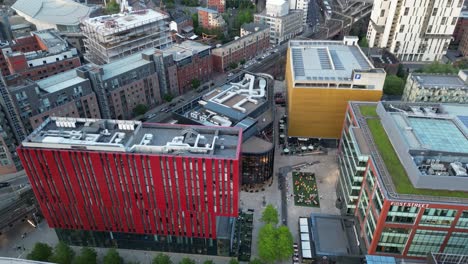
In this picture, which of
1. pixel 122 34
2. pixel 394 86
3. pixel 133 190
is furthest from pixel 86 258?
pixel 394 86

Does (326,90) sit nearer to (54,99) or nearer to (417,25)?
(54,99)

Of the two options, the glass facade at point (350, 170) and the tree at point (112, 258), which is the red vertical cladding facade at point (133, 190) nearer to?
the tree at point (112, 258)

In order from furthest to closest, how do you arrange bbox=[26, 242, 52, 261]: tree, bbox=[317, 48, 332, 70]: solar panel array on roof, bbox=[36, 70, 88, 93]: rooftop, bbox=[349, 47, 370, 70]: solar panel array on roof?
bbox=[317, 48, 332, 70]: solar panel array on roof, bbox=[349, 47, 370, 70]: solar panel array on roof, bbox=[36, 70, 88, 93]: rooftop, bbox=[26, 242, 52, 261]: tree

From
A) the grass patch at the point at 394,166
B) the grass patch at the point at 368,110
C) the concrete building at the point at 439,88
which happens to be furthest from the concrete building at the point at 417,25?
the grass patch at the point at 394,166

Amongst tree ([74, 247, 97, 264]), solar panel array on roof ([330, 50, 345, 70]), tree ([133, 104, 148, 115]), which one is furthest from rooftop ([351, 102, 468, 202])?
tree ([133, 104, 148, 115])

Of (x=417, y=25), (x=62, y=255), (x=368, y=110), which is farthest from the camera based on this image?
(x=417, y=25)

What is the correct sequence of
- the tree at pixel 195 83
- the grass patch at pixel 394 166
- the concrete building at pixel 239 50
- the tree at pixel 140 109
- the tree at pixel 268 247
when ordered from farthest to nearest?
the concrete building at pixel 239 50, the tree at pixel 195 83, the tree at pixel 140 109, the tree at pixel 268 247, the grass patch at pixel 394 166

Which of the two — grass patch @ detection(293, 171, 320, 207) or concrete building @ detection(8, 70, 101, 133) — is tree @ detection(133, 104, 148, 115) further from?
grass patch @ detection(293, 171, 320, 207)
